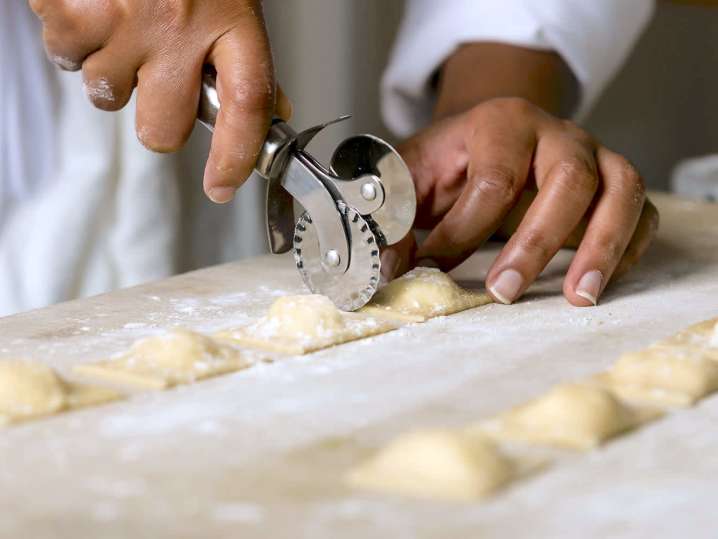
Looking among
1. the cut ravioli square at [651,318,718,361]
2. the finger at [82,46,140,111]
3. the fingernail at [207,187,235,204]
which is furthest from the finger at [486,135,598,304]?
the finger at [82,46,140,111]

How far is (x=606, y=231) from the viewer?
1402mm

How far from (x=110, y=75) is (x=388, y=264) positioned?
1.42ft

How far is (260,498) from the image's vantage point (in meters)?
0.73

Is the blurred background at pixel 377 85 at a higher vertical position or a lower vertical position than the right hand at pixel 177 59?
lower

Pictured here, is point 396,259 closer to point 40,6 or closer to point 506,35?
point 40,6

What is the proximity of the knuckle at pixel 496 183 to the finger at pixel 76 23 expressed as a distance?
534 mm

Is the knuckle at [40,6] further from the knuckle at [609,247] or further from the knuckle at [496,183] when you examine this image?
the knuckle at [609,247]

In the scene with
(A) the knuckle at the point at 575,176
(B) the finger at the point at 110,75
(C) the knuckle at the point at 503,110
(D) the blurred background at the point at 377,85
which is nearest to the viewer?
(B) the finger at the point at 110,75

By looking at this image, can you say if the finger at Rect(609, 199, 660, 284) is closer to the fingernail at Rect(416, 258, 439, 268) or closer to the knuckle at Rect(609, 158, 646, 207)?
the knuckle at Rect(609, 158, 646, 207)

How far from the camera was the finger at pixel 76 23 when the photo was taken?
1171 mm

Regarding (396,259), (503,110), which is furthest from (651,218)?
(396,259)

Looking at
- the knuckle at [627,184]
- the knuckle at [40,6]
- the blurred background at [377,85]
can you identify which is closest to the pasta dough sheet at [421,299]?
the knuckle at [627,184]

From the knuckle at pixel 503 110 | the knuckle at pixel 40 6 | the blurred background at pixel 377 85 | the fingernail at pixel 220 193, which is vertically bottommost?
the blurred background at pixel 377 85

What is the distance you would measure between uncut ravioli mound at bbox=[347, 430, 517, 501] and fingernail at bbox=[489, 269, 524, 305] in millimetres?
537
